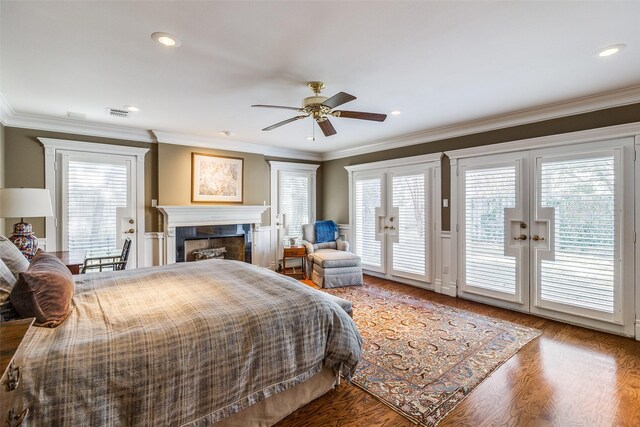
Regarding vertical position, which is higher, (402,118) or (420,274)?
(402,118)

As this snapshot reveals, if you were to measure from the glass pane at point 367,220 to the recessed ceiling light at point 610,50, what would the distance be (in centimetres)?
341

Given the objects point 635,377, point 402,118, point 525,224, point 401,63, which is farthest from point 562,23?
point 635,377

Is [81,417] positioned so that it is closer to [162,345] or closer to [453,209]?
[162,345]

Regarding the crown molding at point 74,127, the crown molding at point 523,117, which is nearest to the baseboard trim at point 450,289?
the crown molding at point 523,117

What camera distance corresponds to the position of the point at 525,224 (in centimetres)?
378

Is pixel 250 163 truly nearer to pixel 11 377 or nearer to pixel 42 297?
pixel 42 297

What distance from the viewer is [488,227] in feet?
13.6

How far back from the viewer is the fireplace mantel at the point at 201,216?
4754 mm

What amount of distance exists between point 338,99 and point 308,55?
0.40 m

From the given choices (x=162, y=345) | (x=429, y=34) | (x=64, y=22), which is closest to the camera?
(x=162, y=345)

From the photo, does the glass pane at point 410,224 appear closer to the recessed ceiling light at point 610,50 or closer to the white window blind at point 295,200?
the white window blind at point 295,200

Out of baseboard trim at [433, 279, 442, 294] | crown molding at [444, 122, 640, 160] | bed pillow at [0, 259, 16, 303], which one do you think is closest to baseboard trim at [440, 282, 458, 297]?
baseboard trim at [433, 279, 442, 294]

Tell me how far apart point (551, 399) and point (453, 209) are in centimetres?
279

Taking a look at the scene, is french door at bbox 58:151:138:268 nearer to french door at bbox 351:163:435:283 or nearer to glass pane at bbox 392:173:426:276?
french door at bbox 351:163:435:283
